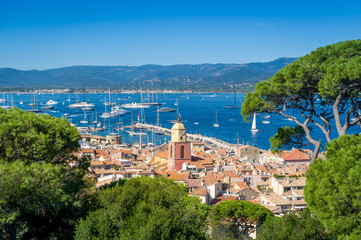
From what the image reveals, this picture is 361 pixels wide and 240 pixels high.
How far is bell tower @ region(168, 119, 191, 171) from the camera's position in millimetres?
33594

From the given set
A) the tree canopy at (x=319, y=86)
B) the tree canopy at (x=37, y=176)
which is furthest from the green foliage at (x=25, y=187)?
the tree canopy at (x=319, y=86)

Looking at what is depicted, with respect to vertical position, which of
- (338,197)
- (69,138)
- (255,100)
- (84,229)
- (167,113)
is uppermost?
(255,100)

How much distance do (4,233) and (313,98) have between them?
9505 millimetres

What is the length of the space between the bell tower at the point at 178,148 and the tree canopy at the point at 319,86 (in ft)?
71.6

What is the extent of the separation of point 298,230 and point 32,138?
842cm

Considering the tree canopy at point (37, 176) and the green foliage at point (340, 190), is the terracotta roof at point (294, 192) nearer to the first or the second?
the tree canopy at point (37, 176)

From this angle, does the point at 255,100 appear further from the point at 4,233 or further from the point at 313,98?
the point at 4,233

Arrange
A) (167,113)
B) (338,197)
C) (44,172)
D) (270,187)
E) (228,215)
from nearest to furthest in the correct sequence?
(338,197), (44,172), (228,215), (270,187), (167,113)

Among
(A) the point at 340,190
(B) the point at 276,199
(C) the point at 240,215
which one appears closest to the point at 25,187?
(A) the point at 340,190

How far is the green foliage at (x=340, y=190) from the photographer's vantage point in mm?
8938

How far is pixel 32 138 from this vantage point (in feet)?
36.5

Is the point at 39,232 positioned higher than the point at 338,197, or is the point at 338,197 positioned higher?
the point at 338,197

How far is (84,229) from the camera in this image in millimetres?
11422

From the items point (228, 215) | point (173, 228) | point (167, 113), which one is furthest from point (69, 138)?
point (167, 113)
